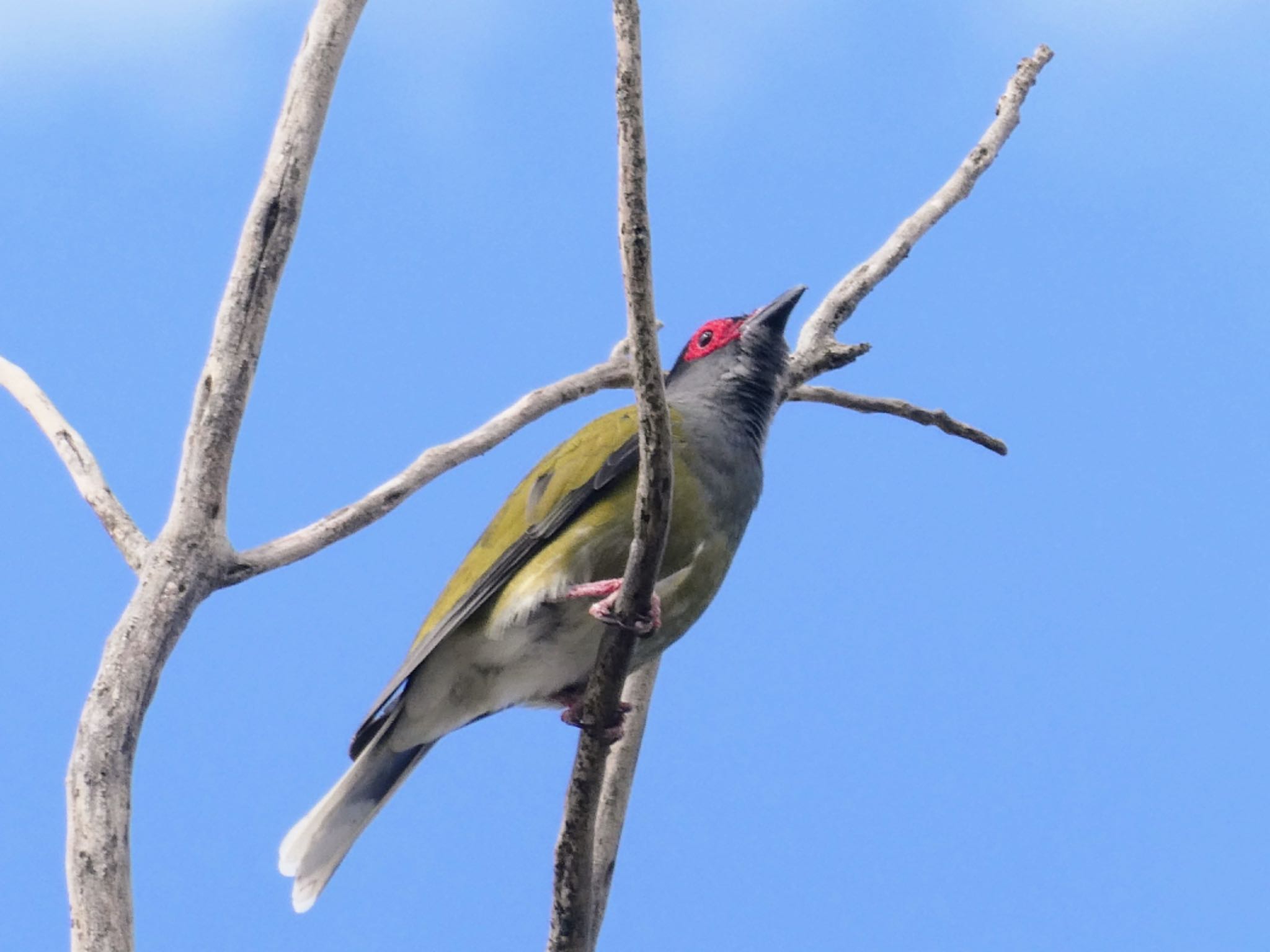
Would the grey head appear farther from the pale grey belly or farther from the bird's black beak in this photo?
the pale grey belly

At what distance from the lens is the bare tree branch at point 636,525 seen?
8.50 feet

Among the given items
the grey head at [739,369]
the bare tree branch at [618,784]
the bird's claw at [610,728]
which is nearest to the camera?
the bird's claw at [610,728]

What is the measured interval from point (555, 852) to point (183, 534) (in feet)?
4.02

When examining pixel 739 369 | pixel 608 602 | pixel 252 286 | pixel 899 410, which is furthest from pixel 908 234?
pixel 608 602

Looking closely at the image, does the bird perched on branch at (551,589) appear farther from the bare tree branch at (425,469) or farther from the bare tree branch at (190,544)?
the bare tree branch at (190,544)

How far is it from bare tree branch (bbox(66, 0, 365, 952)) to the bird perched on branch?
57cm

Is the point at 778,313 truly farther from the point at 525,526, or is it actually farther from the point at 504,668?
the point at 504,668

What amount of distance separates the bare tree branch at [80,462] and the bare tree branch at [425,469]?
12.7 inches

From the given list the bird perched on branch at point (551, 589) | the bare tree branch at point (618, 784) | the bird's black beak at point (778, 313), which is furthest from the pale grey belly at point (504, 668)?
the bird's black beak at point (778, 313)

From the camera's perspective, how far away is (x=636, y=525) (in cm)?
279

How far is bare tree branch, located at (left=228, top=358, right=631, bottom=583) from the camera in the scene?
3753 millimetres

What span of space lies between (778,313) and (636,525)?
1616mm

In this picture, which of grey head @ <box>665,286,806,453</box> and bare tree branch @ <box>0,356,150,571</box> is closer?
bare tree branch @ <box>0,356,150,571</box>

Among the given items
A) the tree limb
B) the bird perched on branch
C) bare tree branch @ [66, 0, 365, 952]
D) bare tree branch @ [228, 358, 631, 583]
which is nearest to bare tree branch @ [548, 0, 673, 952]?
the bird perched on branch
